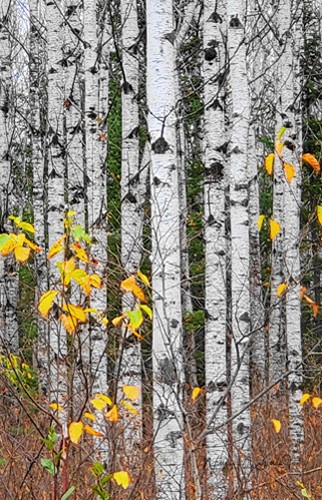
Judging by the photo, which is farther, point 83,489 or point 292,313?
point 292,313

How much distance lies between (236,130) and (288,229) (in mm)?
2201

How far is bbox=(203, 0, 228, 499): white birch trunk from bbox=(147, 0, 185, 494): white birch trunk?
1421 mm

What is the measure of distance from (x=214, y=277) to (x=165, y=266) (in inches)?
68.1

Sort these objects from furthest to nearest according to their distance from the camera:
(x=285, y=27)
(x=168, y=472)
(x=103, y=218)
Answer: (x=285, y=27) → (x=103, y=218) → (x=168, y=472)

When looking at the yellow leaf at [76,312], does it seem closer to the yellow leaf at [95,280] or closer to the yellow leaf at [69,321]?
the yellow leaf at [69,321]

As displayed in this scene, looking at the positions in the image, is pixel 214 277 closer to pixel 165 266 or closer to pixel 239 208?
pixel 239 208

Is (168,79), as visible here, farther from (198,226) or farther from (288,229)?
(198,226)

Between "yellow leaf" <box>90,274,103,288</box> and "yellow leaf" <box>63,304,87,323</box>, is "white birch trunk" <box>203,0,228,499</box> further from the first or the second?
"yellow leaf" <box>63,304,87,323</box>

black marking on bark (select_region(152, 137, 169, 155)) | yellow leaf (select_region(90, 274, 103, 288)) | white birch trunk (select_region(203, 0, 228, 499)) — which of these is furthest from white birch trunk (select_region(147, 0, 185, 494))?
white birch trunk (select_region(203, 0, 228, 499))

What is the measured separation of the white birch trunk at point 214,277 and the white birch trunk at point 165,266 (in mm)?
1421

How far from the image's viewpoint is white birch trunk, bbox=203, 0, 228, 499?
6227 mm

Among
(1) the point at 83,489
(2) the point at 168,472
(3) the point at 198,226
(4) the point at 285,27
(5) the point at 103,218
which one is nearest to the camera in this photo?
(2) the point at 168,472

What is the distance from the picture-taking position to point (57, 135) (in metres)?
8.80

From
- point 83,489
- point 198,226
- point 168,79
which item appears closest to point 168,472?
point 83,489
